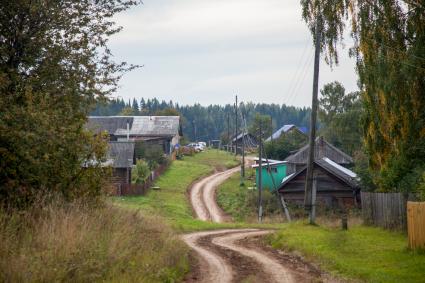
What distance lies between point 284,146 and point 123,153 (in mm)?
29406

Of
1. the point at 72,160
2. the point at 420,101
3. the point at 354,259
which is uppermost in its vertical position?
the point at 420,101

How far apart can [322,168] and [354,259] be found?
110 ft

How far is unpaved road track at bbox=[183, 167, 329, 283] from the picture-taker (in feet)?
46.5

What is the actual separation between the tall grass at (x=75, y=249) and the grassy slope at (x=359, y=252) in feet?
14.2

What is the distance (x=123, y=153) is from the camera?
2253 inches

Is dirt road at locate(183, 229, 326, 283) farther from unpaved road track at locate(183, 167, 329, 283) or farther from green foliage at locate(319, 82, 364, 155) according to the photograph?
green foliage at locate(319, 82, 364, 155)

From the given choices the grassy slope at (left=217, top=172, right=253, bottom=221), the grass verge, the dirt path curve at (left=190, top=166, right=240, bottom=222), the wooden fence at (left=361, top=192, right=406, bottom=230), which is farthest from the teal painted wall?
the wooden fence at (left=361, top=192, right=406, bottom=230)

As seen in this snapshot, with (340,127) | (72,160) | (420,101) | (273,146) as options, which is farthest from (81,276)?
(273,146)

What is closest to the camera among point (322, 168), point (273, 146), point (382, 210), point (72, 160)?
point (72, 160)

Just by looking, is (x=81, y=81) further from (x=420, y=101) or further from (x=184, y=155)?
(x=184, y=155)

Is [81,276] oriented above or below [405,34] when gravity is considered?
below

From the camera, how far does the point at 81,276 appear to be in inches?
391

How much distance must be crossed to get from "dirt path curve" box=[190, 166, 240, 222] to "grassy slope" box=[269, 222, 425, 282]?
851 inches

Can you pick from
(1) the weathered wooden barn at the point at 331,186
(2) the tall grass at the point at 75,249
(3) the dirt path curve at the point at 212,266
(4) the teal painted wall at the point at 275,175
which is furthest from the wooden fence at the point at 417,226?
(4) the teal painted wall at the point at 275,175
